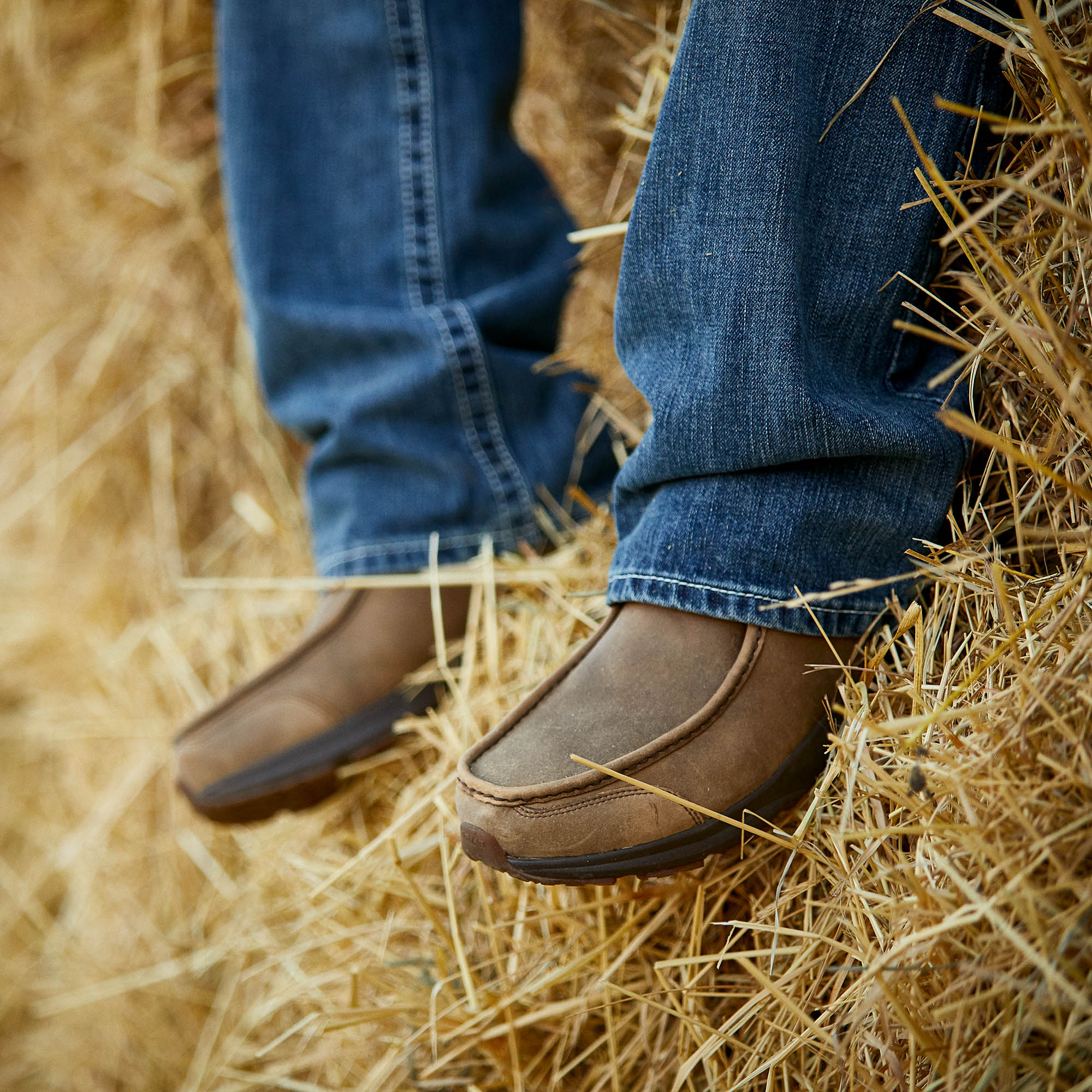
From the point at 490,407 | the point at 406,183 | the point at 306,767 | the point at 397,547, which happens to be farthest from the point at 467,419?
the point at 306,767

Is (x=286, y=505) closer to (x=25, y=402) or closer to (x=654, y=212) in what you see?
(x=25, y=402)

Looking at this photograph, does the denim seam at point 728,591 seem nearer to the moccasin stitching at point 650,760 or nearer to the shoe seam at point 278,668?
the moccasin stitching at point 650,760

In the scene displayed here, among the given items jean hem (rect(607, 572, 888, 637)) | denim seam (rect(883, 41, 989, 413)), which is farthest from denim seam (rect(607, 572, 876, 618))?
denim seam (rect(883, 41, 989, 413))

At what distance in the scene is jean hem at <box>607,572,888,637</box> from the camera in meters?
0.53

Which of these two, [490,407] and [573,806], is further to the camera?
[490,407]

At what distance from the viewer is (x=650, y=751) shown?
517 mm

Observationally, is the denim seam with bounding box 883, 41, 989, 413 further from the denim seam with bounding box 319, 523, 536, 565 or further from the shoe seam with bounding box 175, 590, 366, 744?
the shoe seam with bounding box 175, 590, 366, 744

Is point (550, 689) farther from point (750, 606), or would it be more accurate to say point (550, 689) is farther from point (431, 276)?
point (431, 276)

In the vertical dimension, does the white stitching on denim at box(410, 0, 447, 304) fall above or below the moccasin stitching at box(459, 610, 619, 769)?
above

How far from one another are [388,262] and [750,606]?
544 millimetres

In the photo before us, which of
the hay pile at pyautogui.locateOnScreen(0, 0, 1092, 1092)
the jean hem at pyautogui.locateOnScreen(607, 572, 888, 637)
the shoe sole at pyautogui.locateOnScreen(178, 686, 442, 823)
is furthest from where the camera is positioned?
the shoe sole at pyautogui.locateOnScreen(178, 686, 442, 823)

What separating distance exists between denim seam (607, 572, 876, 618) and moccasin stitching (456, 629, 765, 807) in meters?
0.03

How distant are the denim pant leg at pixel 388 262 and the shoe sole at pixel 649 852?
0.35 meters

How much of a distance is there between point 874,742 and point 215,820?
0.64 m
